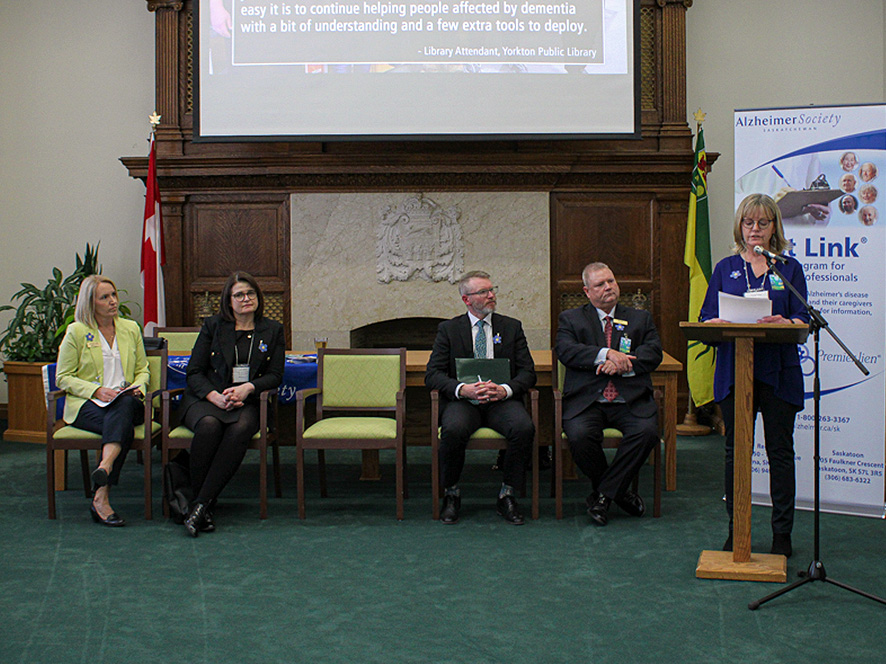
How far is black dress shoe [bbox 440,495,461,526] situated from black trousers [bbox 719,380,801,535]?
1.40 meters

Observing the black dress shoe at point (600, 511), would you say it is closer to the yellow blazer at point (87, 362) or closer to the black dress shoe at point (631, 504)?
the black dress shoe at point (631, 504)

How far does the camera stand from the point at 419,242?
693 cm


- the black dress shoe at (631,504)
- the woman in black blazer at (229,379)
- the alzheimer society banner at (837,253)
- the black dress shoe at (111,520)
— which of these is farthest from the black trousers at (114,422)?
the alzheimer society banner at (837,253)

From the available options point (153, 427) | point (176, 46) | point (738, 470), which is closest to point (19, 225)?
point (176, 46)

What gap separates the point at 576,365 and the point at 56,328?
14.4 feet

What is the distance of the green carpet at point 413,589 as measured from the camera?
2639mm

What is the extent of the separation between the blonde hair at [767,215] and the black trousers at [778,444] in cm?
58

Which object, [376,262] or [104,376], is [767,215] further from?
[376,262]

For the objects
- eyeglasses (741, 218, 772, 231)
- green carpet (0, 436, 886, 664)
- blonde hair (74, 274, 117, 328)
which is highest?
eyeglasses (741, 218, 772, 231)

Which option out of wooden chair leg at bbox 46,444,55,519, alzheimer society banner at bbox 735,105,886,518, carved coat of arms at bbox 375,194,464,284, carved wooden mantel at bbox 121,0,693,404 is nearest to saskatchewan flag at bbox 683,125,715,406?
carved wooden mantel at bbox 121,0,693,404

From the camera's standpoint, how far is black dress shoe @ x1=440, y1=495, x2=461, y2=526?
13.5ft

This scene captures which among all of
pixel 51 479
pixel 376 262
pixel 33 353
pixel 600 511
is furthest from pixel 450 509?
pixel 33 353

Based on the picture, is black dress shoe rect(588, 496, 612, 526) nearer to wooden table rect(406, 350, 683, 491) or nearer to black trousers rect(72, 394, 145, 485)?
wooden table rect(406, 350, 683, 491)

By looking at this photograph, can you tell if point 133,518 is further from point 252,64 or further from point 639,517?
point 252,64
